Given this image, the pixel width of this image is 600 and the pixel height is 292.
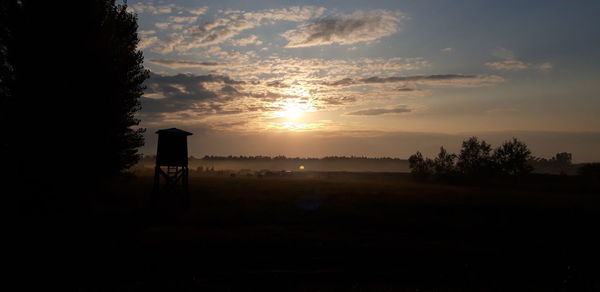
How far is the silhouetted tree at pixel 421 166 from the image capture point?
89.0 metres

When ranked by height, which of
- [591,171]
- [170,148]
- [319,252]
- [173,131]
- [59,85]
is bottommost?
[319,252]

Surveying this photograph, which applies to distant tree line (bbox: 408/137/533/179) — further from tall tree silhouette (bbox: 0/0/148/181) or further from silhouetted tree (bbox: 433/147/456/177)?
tall tree silhouette (bbox: 0/0/148/181)

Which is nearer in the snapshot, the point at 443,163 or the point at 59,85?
the point at 59,85

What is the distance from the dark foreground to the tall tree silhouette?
3994 mm

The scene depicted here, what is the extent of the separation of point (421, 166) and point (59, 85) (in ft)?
271

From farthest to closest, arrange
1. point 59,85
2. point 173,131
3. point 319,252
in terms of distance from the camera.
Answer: point 173,131 → point 59,85 → point 319,252

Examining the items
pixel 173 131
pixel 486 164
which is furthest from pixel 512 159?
pixel 173 131

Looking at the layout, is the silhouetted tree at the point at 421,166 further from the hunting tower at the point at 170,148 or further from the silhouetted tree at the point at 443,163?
the hunting tower at the point at 170,148

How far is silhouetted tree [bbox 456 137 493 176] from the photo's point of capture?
7456 cm

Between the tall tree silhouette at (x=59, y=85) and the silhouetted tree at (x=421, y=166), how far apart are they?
78714 millimetres

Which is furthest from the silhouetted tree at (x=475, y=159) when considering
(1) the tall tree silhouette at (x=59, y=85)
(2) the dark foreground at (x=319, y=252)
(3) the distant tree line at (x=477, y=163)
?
(1) the tall tree silhouette at (x=59, y=85)

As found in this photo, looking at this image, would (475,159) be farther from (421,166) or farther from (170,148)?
(170,148)

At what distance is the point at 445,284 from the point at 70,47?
20.6 metres

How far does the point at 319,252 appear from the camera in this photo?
51.5ft
